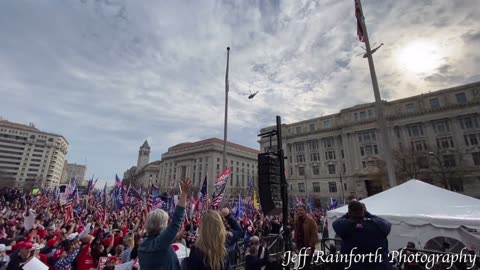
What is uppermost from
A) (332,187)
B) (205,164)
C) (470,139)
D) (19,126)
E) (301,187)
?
(19,126)

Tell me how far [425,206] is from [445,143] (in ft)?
166

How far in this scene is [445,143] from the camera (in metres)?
44.8

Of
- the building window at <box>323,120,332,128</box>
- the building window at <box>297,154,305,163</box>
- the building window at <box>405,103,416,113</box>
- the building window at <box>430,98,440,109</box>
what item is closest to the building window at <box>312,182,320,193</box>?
the building window at <box>297,154,305,163</box>

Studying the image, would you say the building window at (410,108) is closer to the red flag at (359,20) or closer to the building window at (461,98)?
the building window at (461,98)

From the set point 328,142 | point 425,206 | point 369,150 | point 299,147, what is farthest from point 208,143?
point 425,206

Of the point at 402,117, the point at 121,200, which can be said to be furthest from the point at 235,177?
the point at 121,200

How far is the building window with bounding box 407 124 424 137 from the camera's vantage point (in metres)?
47.6

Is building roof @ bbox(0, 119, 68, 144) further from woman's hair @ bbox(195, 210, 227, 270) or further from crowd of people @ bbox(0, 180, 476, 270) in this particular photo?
woman's hair @ bbox(195, 210, 227, 270)

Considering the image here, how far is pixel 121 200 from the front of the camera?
18.8 metres

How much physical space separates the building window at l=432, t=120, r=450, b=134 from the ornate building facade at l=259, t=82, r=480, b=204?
0.15 m

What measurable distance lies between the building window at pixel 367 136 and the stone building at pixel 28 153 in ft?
430

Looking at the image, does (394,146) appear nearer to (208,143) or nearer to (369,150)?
(369,150)

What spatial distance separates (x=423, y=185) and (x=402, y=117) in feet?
164

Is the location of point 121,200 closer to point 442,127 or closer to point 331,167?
point 331,167
